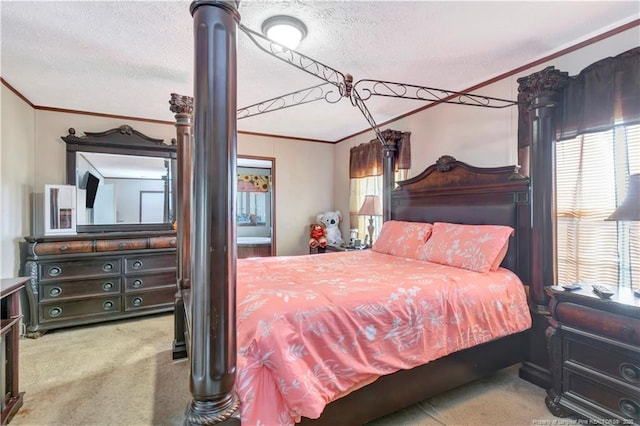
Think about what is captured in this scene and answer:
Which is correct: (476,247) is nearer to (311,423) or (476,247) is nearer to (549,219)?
(549,219)

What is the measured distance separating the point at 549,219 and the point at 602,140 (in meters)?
0.62

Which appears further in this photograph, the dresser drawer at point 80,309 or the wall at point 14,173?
the dresser drawer at point 80,309

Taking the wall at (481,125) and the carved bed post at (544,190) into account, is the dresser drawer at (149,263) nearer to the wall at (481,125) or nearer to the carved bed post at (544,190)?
the wall at (481,125)

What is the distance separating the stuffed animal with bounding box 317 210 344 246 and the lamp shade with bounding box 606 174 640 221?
3523 mm

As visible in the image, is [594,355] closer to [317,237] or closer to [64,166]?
[317,237]

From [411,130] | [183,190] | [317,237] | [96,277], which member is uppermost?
[411,130]

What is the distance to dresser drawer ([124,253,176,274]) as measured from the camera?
3498 millimetres

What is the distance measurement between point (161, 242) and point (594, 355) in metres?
3.93

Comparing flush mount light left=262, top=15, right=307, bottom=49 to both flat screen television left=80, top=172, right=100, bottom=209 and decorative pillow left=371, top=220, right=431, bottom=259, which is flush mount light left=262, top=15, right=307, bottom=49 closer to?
decorative pillow left=371, top=220, right=431, bottom=259

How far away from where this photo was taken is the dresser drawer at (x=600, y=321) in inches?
62.1

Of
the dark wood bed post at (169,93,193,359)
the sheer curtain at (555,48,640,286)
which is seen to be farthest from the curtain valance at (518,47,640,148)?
the dark wood bed post at (169,93,193,359)

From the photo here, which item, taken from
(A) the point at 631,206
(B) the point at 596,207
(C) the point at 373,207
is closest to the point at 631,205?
(A) the point at 631,206

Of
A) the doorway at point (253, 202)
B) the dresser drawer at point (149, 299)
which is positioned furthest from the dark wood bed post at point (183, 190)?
the doorway at point (253, 202)

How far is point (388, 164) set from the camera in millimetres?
3744
